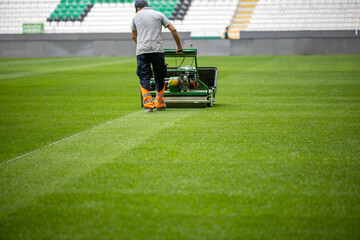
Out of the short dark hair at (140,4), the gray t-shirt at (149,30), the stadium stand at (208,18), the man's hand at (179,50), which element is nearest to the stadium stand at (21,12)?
the stadium stand at (208,18)

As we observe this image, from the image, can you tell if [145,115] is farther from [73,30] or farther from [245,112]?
[73,30]

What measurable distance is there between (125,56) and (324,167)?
107ft

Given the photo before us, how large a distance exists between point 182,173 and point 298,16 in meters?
36.6

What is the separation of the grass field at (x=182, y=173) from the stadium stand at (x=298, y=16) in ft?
97.8

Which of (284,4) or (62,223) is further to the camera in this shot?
(284,4)

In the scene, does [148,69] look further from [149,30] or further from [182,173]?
[182,173]

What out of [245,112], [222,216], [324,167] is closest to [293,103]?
[245,112]

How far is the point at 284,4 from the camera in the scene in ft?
135

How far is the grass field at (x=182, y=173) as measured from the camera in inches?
143

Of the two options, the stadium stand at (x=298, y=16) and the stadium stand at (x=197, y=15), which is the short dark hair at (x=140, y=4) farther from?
the stadium stand at (x=298, y=16)

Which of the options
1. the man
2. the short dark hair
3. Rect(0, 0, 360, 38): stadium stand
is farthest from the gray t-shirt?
Rect(0, 0, 360, 38): stadium stand

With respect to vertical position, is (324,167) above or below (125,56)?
above

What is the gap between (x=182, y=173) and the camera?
492cm

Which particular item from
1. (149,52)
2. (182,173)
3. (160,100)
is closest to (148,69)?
(149,52)
